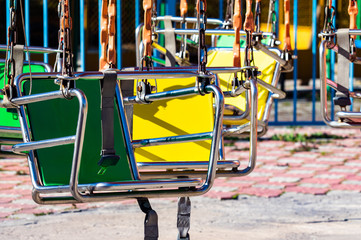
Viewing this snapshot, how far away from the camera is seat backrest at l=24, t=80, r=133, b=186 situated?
3191mm

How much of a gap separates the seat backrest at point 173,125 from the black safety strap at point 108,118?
2.93 feet

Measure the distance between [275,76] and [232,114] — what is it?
385 millimetres

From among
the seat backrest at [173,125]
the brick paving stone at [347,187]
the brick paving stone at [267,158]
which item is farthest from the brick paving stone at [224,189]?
the seat backrest at [173,125]

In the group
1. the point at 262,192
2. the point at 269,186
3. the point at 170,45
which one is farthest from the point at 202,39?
the point at 269,186

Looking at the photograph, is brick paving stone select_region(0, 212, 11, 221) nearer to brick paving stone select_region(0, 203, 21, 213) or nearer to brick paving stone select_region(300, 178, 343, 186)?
brick paving stone select_region(0, 203, 21, 213)

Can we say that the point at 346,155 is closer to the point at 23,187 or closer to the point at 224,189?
the point at 224,189

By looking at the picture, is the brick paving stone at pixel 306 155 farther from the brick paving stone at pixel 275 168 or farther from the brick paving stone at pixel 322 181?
the brick paving stone at pixel 322 181

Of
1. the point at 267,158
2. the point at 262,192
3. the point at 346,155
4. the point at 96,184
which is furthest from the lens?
the point at 346,155

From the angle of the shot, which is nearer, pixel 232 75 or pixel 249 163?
pixel 249 163

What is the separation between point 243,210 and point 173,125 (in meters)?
1.64

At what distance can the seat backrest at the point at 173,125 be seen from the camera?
4047 mm

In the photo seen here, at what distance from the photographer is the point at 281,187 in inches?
250

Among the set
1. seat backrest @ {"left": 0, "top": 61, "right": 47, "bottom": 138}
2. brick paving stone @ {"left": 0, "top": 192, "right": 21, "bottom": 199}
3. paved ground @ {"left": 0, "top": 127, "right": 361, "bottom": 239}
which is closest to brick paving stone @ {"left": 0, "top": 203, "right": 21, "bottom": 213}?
paved ground @ {"left": 0, "top": 127, "right": 361, "bottom": 239}

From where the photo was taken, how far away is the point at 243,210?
5.54 metres
